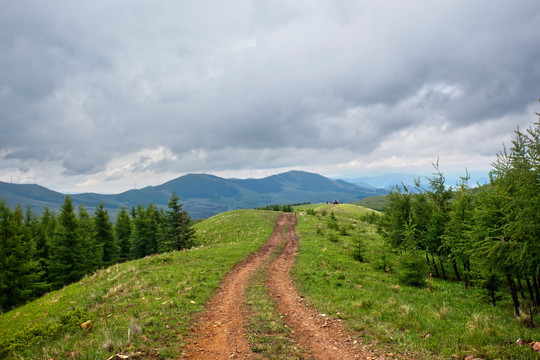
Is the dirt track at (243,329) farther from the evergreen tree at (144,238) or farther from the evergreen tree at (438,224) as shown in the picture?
the evergreen tree at (144,238)

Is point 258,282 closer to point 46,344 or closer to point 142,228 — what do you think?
point 46,344

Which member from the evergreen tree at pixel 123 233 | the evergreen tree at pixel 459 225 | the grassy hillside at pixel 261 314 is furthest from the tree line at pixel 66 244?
the evergreen tree at pixel 459 225

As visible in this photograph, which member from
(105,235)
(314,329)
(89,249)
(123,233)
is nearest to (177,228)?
(89,249)

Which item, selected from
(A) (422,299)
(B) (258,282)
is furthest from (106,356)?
(A) (422,299)

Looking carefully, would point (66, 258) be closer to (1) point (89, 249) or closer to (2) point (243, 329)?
(1) point (89, 249)

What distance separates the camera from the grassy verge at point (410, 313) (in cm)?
791

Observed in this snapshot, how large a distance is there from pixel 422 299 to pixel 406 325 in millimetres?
5657

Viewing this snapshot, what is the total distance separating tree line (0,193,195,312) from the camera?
90.6ft

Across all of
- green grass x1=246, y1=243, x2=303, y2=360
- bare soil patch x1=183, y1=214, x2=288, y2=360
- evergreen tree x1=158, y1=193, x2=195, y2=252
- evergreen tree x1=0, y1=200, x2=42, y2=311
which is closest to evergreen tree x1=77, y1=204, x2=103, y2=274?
evergreen tree x1=0, y1=200, x2=42, y2=311

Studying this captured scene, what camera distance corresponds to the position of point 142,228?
51.8 m

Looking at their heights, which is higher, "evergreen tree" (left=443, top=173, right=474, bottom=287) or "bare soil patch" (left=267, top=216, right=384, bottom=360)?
"evergreen tree" (left=443, top=173, right=474, bottom=287)

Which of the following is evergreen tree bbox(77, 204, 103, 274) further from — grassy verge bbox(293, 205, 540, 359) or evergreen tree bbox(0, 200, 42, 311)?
grassy verge bbox(293, 205, 540, 359)

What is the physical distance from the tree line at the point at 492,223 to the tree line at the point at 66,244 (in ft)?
106

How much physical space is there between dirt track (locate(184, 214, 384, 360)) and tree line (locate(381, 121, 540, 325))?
24.1ft
